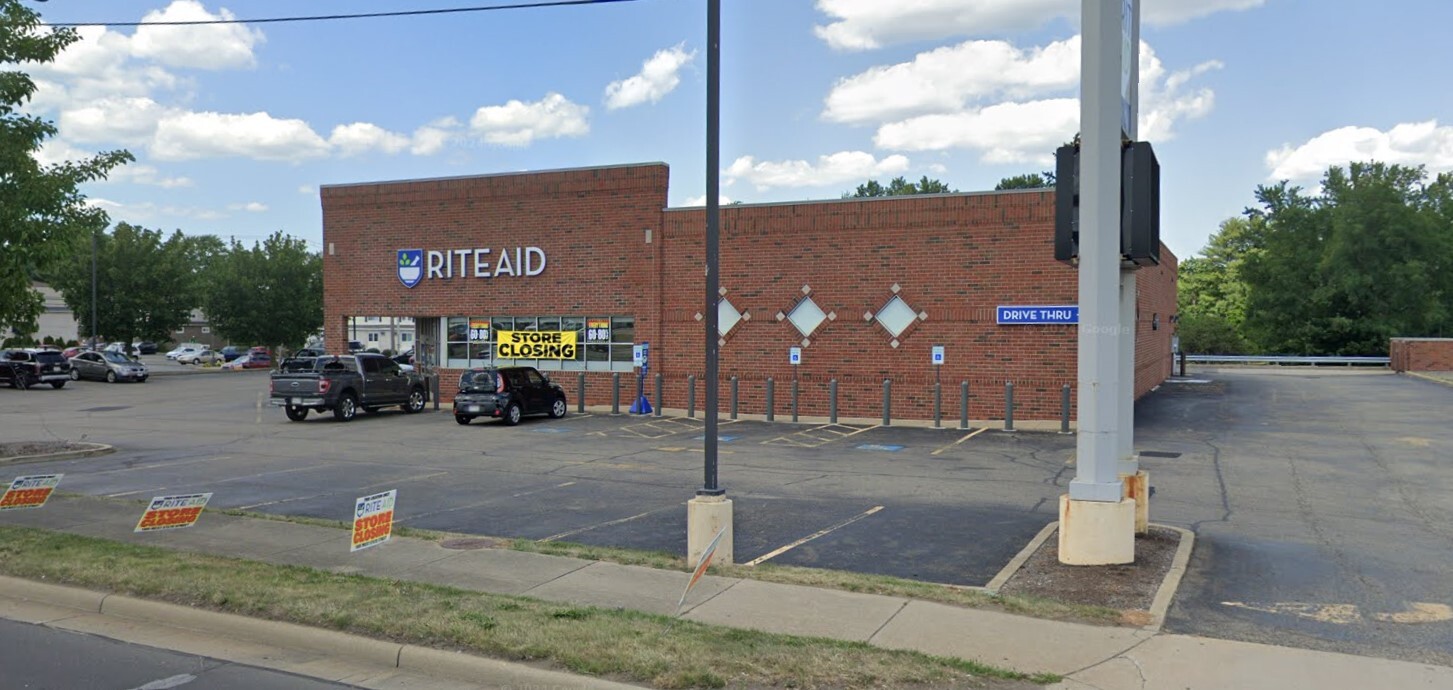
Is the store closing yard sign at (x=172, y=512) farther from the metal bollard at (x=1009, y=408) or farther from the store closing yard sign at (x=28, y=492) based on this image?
the metal bollard at (x=1009, y=408)

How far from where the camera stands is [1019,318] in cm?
2352

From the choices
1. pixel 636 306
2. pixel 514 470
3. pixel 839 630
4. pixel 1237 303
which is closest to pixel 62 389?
pixel 636 306

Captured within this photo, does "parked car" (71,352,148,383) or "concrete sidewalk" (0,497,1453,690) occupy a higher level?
"parked car" (71,352,148,383)

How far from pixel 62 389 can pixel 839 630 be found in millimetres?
46144

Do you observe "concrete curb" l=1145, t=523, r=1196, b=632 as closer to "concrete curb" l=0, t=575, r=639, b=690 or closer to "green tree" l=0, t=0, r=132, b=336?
"concrete curb" l=0, t=575, r=639, b=690

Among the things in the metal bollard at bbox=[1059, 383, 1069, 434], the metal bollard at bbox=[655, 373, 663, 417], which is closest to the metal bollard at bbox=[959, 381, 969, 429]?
the metal bollard at bbox=[1059, 383, 1069, 434]

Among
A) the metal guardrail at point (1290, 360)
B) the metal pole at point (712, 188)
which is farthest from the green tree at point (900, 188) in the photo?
the metal pole at point (712, 188)

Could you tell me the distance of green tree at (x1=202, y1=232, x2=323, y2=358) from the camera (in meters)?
56.4

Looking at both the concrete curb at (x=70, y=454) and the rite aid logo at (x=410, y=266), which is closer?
the concrete curb at (x=70, y=454)

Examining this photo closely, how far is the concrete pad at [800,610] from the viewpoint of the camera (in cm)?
698

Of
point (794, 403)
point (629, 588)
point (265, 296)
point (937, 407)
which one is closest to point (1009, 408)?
point (937, 407)

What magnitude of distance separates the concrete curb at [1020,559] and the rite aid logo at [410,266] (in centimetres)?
2451

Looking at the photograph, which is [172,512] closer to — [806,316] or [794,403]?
[794,403]

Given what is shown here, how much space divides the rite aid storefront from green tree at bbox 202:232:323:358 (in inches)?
1070
